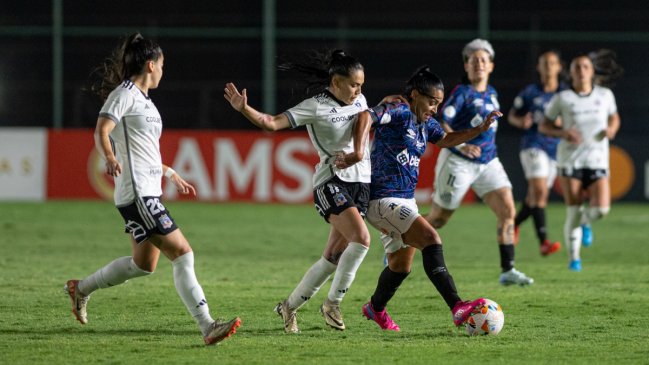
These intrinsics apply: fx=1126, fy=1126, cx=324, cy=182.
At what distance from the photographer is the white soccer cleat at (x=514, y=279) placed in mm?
10328

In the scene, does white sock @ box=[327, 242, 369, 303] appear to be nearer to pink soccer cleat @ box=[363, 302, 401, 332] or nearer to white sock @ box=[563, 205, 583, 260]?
pink soccer cleat @ box=[363, 302, 401, 332]

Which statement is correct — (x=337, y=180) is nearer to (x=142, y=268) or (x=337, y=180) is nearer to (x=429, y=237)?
(x=429, y=237)

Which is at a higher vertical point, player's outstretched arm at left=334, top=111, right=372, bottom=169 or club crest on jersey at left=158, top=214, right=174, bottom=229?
player's outstretched arm at left=334, top=111, right=372, bottom=169

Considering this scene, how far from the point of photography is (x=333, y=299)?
778cm

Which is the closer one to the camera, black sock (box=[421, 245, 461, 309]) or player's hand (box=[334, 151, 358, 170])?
player's hand (box=[334, 151, 358, 170])

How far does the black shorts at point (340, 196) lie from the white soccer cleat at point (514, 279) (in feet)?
10.0

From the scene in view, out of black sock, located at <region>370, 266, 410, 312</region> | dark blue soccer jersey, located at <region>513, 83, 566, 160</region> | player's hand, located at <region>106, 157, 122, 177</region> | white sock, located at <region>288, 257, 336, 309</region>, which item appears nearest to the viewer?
player's hand, located at <region>106, 157, 122, 177</region>

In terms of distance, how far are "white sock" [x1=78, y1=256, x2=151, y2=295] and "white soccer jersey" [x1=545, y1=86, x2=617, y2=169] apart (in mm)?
5818

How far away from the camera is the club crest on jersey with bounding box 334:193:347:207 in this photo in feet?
24.7

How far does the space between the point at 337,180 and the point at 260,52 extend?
18934 millimetres

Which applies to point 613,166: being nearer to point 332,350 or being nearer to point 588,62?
point 588,62

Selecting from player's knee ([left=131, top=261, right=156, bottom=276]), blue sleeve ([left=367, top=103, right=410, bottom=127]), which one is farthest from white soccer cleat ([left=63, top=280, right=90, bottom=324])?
blue sleeve ([left=367, top=103, right=410, bottom=127])

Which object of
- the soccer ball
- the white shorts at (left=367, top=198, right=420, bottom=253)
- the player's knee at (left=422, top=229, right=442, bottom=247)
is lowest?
the soccer ball

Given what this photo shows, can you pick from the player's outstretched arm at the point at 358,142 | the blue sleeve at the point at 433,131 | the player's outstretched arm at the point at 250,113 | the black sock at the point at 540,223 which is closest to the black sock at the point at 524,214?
the black sock at the point at 540,223
